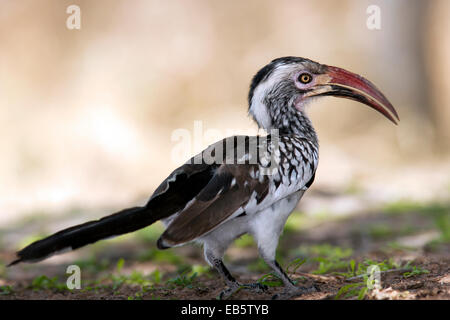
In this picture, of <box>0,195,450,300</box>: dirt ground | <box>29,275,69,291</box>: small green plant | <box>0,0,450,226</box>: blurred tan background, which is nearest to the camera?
<box>0,195,450,300</box>: dirt ground

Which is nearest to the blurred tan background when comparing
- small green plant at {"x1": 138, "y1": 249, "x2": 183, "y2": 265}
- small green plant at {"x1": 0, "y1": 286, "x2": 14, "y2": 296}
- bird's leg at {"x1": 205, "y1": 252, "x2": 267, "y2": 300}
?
small green plant at {"x1": 138, "y1": 249, "x2": 183, "y2": 265}

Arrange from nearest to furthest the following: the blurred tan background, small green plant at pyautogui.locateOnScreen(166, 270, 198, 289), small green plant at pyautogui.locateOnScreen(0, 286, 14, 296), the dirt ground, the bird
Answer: the bird, the dirt ground, small green plant at pyautogui.locateOnScreen(166, 270, 198, 289), small green plant at pyautogui.locateOnScreen(0, 286, 14, 296), the blurred tan background

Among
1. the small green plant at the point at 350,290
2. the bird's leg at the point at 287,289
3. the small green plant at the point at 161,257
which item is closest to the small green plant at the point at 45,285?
the small green plant at the point at 161,257

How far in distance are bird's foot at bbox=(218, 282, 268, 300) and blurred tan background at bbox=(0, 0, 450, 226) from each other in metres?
8.26

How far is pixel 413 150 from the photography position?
12.9m

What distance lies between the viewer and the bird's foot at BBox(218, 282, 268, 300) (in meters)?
3.84

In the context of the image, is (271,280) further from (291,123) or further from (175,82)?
(175,82)

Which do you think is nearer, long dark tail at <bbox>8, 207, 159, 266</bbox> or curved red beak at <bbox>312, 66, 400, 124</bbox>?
long dark tail at <bbox>8, 207, 159, 266</bbox>

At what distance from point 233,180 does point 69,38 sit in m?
11.8

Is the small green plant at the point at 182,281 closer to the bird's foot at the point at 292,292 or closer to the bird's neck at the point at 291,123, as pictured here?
the bird's foot at the point at 292,292

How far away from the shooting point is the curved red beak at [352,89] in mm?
4578

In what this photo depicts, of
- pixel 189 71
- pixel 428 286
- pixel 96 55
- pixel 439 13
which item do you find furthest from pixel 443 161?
pixel 428 286

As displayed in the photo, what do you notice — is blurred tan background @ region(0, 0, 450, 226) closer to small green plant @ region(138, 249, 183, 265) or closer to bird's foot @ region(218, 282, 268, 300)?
small green plant @ region(138, 249, 183, 265)
